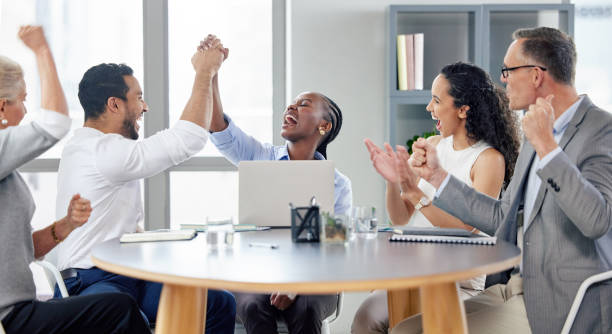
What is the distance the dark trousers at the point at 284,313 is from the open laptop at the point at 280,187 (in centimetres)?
43

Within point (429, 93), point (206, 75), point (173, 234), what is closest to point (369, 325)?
point (173, 234)

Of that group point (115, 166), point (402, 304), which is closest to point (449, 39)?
point (402, 304)

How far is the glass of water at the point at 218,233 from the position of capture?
182 cm

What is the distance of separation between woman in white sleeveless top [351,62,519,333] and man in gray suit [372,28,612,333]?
1.19 feet

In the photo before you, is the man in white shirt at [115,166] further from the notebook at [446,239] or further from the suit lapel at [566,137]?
the suit lapel at [566,137]

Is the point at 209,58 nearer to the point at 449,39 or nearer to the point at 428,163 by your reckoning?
the point at 428,163

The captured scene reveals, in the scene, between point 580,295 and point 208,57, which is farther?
point 208,57

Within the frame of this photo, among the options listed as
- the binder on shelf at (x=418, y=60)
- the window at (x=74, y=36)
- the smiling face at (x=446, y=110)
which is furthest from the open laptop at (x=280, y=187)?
the window at (x=74, y=36)

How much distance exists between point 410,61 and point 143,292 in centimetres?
207

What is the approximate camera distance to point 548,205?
6.37 feet

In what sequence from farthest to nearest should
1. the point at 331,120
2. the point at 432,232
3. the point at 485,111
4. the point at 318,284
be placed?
the point at 331,120 → the point at 485,111 → the point at 432,232 → the point at 318,284

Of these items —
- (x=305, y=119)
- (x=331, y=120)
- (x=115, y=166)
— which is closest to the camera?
(x=115, y=166)

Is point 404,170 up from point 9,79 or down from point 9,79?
down

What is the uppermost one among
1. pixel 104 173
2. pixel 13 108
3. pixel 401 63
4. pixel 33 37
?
pixel 401 63
